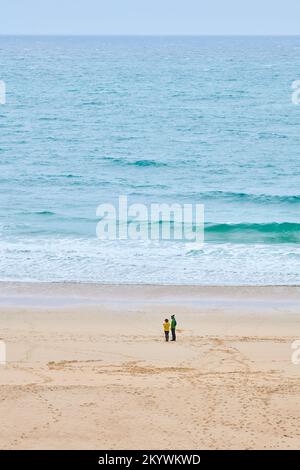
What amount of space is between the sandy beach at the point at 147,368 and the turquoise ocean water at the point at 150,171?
2519 millimetres

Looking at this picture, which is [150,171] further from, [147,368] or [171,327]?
[147,368]

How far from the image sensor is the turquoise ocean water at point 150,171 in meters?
32.1

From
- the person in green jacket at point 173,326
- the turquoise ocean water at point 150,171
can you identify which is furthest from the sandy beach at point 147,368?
the turquoise ocean water at point 150,171

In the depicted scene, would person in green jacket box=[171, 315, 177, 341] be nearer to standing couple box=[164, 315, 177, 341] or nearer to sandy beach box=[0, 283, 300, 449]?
standing couple box=[164, 315, 177, 341]

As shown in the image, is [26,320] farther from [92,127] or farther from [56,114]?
[56,114]

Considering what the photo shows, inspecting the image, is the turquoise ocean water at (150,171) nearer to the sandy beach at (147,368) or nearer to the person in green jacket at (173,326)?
the sandy beach at (147,368)

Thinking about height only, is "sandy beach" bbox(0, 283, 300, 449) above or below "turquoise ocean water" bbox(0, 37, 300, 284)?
below

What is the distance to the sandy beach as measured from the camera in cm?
1661

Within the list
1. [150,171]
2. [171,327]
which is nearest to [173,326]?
[171,327]

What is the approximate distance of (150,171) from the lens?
5119 cm

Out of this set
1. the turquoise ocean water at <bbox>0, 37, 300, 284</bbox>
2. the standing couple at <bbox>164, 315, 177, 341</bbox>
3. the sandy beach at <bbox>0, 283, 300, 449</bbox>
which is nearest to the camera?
the sandy beach at <bbox>0, 283, 300, 449</bbox>

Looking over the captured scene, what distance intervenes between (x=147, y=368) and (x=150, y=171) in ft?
103

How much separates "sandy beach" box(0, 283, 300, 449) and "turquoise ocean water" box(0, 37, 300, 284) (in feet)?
8.27

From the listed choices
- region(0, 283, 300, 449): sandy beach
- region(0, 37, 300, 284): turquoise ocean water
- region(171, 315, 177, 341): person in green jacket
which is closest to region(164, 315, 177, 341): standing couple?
region(171, 315, 177, 341): person in green jacket
